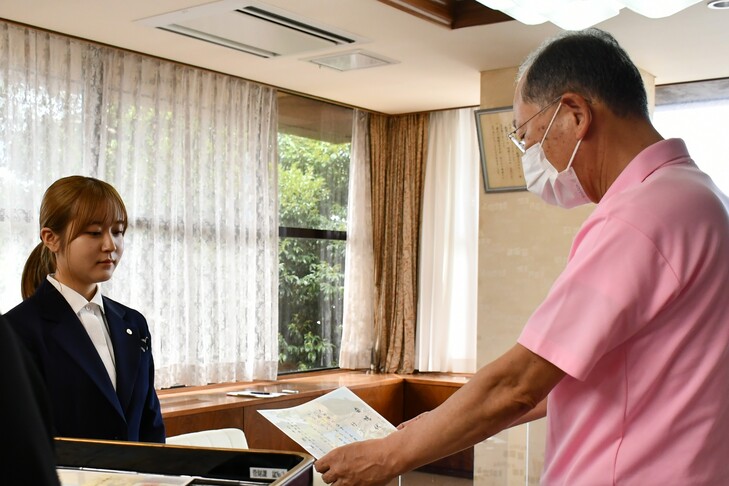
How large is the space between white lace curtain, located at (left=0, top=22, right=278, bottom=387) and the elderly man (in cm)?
375

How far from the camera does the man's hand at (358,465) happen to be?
1471 millimetres

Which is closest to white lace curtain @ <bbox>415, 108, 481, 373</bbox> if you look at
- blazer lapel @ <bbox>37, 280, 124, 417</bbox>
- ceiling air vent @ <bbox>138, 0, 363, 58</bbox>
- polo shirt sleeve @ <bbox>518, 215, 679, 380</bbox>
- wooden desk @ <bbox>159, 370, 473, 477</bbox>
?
wooden desk @ <bbox>159, 370, 473, 477</bbox>

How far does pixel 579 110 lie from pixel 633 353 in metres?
0.42

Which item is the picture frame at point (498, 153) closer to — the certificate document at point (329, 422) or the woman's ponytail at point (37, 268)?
the woman's ponytail at point (37, 268)

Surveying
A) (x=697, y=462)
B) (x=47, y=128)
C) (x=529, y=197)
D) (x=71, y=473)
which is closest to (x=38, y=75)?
(x=47, y=128)

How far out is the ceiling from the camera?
420 cm

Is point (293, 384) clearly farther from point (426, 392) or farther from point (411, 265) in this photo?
point (411, 265)

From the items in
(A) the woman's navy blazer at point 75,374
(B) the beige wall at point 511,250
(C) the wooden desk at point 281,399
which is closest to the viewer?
(A) the woman's navy blazer at point 75,374

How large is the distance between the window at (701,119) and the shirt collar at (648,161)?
444 centimetres

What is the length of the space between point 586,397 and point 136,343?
1.38m

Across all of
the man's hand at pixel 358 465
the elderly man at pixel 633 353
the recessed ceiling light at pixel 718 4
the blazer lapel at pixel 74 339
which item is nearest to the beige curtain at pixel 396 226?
the recessed ceiling light at pixel 718 4

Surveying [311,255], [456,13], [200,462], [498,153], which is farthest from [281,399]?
[200,462]

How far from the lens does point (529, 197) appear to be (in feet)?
17.7

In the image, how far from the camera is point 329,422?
1.83 m
